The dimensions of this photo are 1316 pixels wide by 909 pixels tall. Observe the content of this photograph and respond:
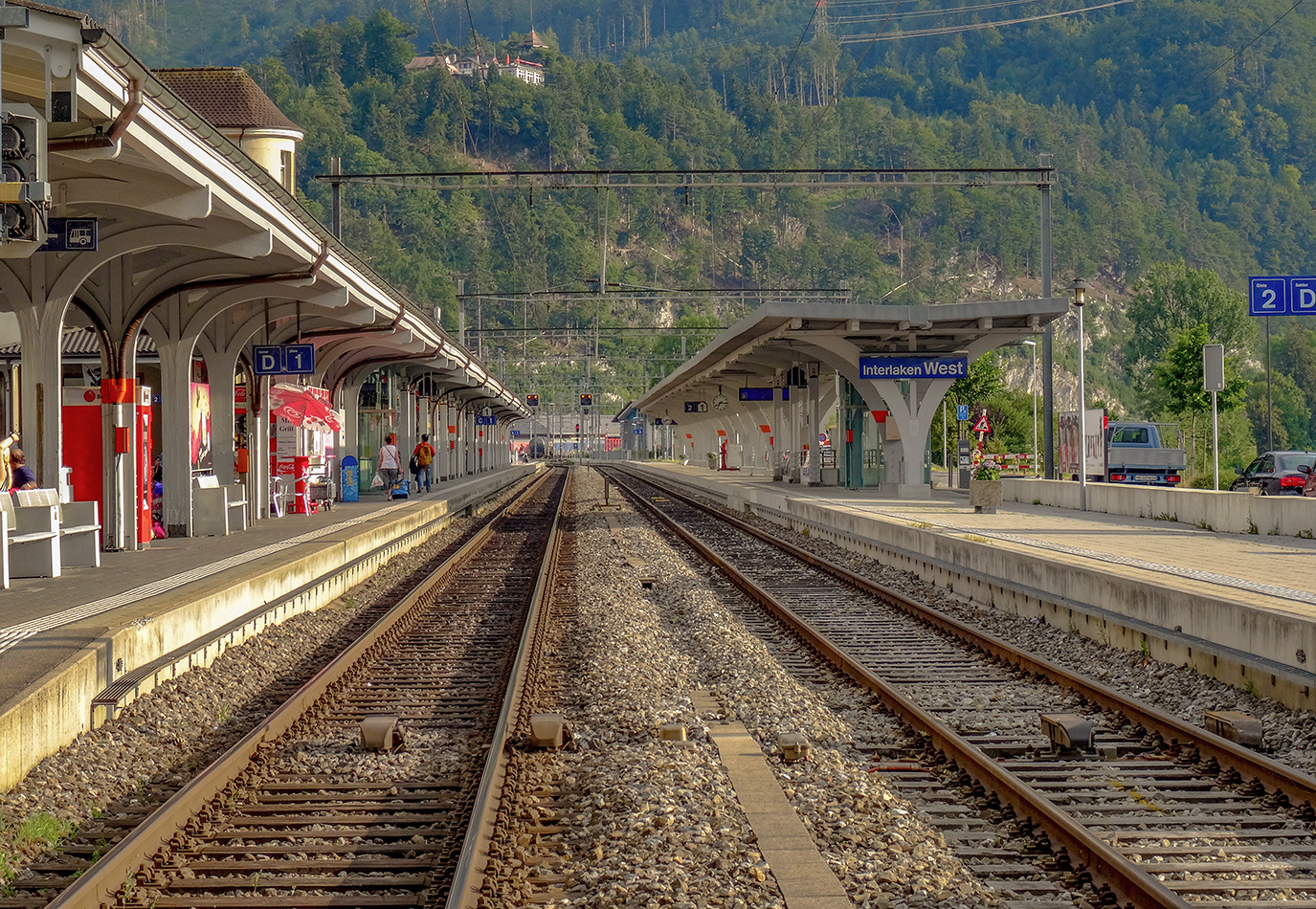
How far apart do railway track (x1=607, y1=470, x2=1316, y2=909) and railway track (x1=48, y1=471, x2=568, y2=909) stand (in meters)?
2.37

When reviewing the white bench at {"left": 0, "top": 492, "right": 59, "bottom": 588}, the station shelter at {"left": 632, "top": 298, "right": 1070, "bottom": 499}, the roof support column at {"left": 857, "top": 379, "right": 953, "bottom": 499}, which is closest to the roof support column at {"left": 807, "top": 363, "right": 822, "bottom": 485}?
the station shelter at {"left": 632, "top": 298, "right": 1070, "bottom": 499}

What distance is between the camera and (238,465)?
82.1ft

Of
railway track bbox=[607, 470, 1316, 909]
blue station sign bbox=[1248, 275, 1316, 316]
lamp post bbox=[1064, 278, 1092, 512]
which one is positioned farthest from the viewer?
lamp post bbox=[1064, 278, 1092, 512]

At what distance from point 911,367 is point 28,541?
23.9m

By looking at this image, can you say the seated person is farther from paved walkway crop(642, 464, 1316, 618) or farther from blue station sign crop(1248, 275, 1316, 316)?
blue station sign crop(1248, 275, 1316, 316)

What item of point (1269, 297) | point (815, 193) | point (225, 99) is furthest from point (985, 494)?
point (815, 193)

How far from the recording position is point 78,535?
15.5 m

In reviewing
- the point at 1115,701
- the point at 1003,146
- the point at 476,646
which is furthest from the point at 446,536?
the point at 1003,146

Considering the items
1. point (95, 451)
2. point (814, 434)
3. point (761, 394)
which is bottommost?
point (95, 451)

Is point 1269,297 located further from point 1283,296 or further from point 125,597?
point 125,597

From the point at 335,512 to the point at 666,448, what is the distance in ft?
341

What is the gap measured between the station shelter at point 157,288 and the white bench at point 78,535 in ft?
1.08

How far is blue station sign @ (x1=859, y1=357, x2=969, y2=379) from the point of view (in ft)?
111

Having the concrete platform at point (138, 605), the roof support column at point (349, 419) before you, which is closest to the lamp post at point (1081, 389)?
the concrete platform at point (138, 605)
